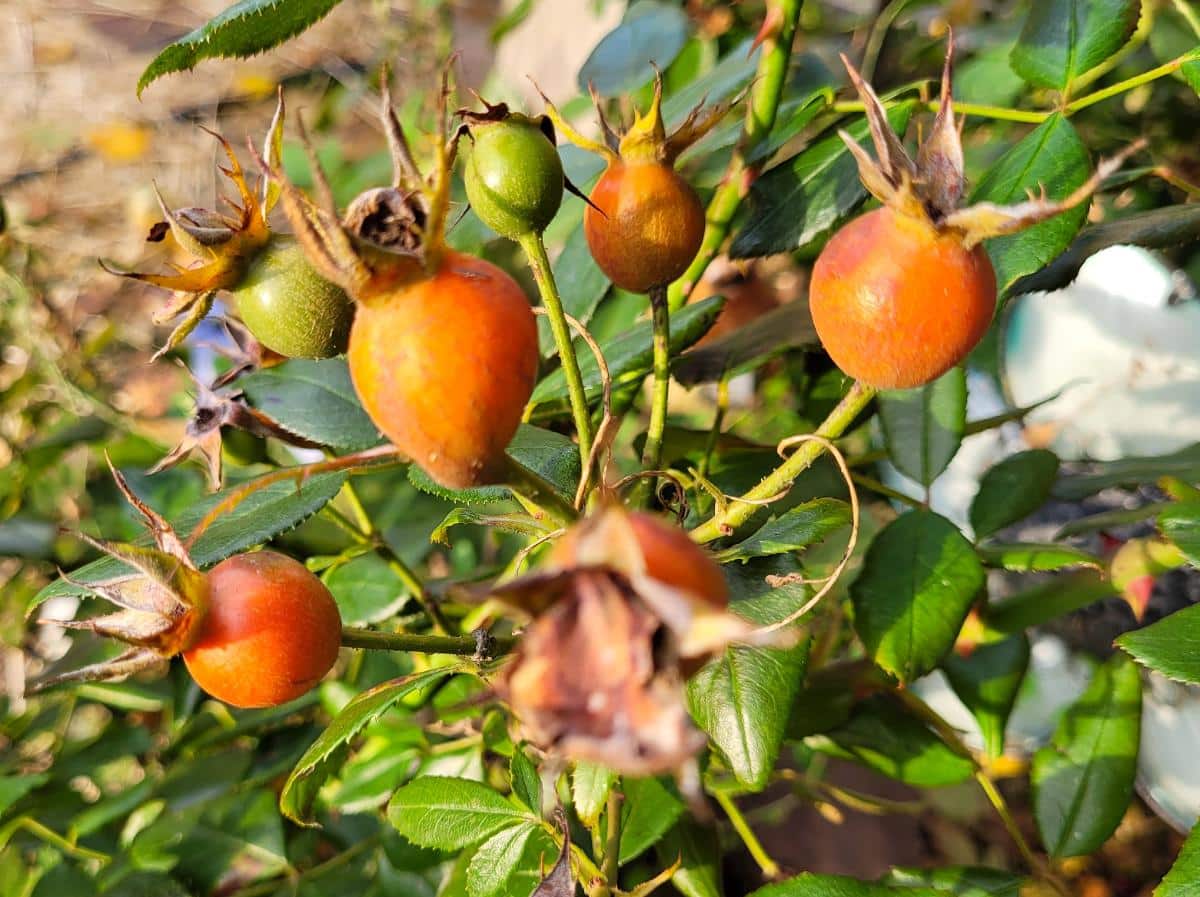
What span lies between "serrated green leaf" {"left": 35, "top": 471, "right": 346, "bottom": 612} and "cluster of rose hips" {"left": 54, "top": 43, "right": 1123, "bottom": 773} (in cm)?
9

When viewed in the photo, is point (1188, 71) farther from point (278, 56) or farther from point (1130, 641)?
point (278, 56)

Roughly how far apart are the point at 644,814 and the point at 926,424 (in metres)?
0.39

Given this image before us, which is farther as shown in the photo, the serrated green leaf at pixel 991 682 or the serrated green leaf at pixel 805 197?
the serrated green leaf at pixel 991 682

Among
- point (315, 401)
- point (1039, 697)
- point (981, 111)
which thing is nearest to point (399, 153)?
point (315, 401)

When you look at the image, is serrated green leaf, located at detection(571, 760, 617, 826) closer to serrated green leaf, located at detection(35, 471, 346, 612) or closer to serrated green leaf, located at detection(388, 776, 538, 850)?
serrated green leaf, located at detection(388, 776, 538, 850)

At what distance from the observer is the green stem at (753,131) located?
29.2 inches

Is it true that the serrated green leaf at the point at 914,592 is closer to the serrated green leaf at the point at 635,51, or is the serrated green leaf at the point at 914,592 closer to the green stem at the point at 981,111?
the green stem at the point at 981,111

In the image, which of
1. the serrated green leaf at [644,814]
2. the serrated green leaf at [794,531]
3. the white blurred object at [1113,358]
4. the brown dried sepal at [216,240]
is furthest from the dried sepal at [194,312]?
the white blurred object at [1113,358]

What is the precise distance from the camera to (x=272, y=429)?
1.55ft

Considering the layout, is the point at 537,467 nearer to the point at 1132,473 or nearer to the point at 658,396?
the point at 658,396

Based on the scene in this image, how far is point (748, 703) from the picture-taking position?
1.69 feet

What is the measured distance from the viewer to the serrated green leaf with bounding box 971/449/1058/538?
774 mm

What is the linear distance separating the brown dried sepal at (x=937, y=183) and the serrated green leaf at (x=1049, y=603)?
0.47m

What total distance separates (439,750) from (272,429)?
1.56 ft
